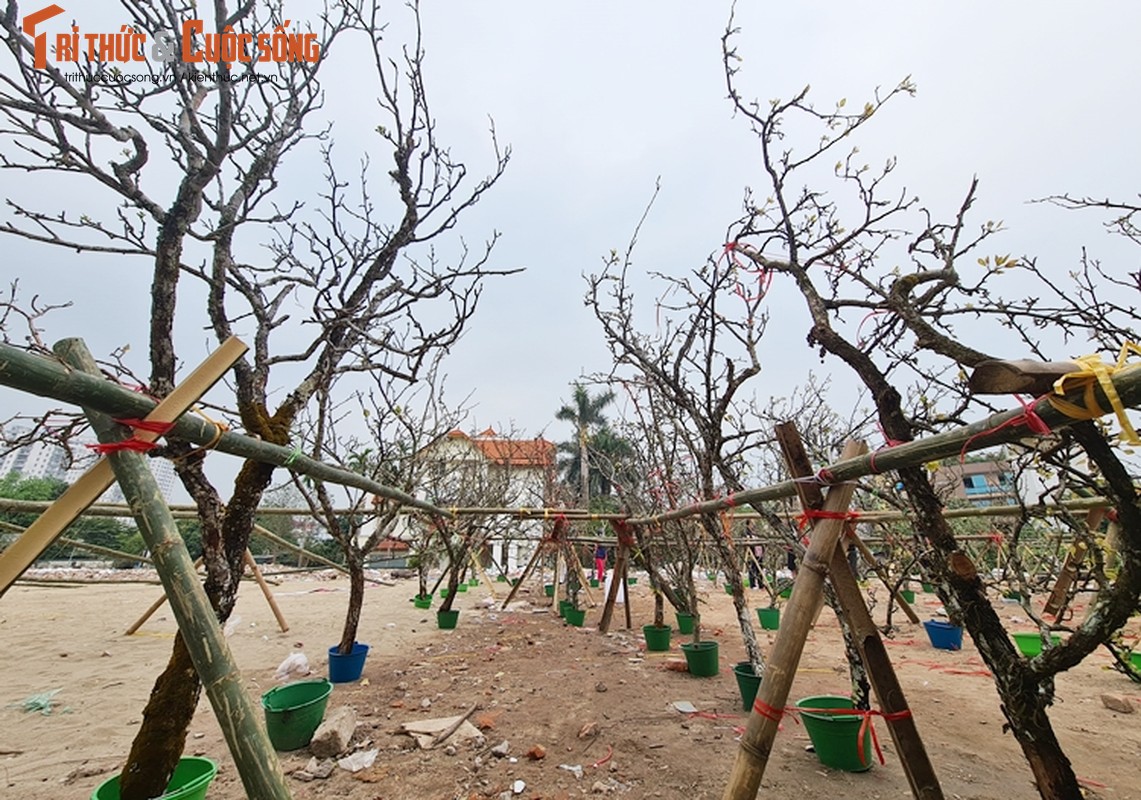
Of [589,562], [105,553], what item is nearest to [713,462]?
[105,553]

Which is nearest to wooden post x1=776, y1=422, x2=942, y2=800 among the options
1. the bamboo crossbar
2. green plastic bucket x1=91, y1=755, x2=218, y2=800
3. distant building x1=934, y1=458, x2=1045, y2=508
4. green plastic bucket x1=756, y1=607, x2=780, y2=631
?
the bamboo crossbar

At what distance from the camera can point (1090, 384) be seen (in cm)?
115

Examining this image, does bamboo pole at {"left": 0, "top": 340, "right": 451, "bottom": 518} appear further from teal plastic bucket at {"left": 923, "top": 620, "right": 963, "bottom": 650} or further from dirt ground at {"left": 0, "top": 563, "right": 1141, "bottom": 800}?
teal plastic bucket at {"left": 923, "top": 620, "right": 963, "bottom": 650}

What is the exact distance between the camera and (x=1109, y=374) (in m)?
1.13

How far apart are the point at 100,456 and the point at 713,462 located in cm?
382

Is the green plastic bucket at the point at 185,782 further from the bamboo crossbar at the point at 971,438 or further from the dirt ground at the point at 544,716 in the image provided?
the bamboo crossbar at the point at 971,438

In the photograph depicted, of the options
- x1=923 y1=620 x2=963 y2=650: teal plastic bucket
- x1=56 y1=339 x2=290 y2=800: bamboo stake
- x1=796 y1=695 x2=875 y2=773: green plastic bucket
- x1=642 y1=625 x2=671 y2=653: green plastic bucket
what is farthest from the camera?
x1=923 y1=620 x2=963 y2=650: teal plastic bucket

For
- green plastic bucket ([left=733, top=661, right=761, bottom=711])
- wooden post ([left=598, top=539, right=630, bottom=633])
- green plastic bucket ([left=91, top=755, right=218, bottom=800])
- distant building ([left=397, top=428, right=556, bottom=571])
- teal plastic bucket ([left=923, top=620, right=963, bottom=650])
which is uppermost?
distant building ([left=397, top=428, right=556, bottom=571])

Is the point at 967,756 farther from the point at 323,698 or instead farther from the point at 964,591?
the point at 323,698

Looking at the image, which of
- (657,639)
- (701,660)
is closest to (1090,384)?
(701,660)

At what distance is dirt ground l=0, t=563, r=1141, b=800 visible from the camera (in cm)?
281

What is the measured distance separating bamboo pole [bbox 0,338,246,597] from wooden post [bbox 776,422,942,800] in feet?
7.81

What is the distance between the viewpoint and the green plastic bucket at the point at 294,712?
3174 millimetres

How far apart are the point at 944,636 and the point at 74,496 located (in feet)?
28.8
